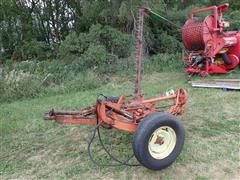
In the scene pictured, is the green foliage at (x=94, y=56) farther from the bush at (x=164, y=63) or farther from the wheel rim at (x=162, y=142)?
the wheel rim at (x=162, y=142)

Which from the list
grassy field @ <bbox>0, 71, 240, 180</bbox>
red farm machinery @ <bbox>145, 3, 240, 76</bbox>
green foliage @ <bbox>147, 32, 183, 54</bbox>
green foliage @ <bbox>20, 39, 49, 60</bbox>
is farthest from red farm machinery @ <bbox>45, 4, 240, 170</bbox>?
green foliage @ <bbox>20, 39, 49, 60</bbox>

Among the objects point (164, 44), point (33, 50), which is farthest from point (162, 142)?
point (33, 50)

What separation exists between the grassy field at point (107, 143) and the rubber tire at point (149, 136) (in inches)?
6.1

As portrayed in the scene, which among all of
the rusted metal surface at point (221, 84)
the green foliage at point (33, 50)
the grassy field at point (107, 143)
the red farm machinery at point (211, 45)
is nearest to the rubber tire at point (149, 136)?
the grassy field at point (107, 143)

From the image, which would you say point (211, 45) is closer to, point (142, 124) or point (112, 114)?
point (112, 114)

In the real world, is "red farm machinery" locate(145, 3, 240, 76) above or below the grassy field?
above

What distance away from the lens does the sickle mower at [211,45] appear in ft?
26.4

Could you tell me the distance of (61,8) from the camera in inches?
547

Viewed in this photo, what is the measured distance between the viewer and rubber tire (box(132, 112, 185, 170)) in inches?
132

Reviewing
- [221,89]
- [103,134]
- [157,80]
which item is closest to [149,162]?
[103,134]

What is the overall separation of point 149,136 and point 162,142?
0.29 meters

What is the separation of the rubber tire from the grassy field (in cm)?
16

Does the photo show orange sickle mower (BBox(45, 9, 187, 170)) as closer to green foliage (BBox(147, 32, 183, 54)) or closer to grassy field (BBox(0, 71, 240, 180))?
grassy field (BBox(0, 71, 240, 180))

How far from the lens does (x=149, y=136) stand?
3410 millimetres
